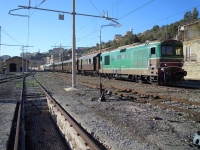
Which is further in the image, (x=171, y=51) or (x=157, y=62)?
(x=171, y=51)

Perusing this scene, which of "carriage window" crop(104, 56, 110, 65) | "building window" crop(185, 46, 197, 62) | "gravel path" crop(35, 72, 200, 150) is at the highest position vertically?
"building window" crop(185, 46, 197, 62)

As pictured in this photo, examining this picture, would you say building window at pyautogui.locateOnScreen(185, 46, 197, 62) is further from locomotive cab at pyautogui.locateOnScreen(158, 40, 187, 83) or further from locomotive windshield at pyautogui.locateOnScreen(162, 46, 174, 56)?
locomotive windshield at pyautogui.locateOnScreen(162, 46, 174, 56)

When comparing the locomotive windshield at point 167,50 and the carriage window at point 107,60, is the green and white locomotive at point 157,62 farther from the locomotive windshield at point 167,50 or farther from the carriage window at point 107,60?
the carriage window at point 107,60

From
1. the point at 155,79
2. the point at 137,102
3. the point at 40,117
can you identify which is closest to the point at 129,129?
the point at 137,102

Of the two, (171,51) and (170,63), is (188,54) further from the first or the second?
(170,63)

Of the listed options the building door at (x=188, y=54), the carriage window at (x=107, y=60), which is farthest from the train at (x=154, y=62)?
the building door at (x=188, y=54)

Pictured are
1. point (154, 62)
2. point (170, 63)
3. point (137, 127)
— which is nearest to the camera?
point (137, 127)

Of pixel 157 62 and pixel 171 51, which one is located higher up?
pixel 171 51

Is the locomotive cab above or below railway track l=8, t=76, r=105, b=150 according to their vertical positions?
above

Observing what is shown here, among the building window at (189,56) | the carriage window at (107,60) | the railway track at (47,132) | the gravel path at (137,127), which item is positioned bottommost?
the railway track at (47,132)

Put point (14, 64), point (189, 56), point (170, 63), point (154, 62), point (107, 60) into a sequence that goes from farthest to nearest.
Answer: point (14, 64), point (189, 56), point (107, 60), point (154, 62), point (170, 63)

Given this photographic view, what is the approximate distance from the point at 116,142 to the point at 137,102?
15.9 ft

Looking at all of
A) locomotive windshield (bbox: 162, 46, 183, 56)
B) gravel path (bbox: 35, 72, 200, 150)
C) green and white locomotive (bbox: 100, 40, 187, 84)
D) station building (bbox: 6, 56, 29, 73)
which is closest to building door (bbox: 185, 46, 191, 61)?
green and white locomotive (bbox: 100, 40, 187, 84)

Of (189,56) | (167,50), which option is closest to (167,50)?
(167,50)
